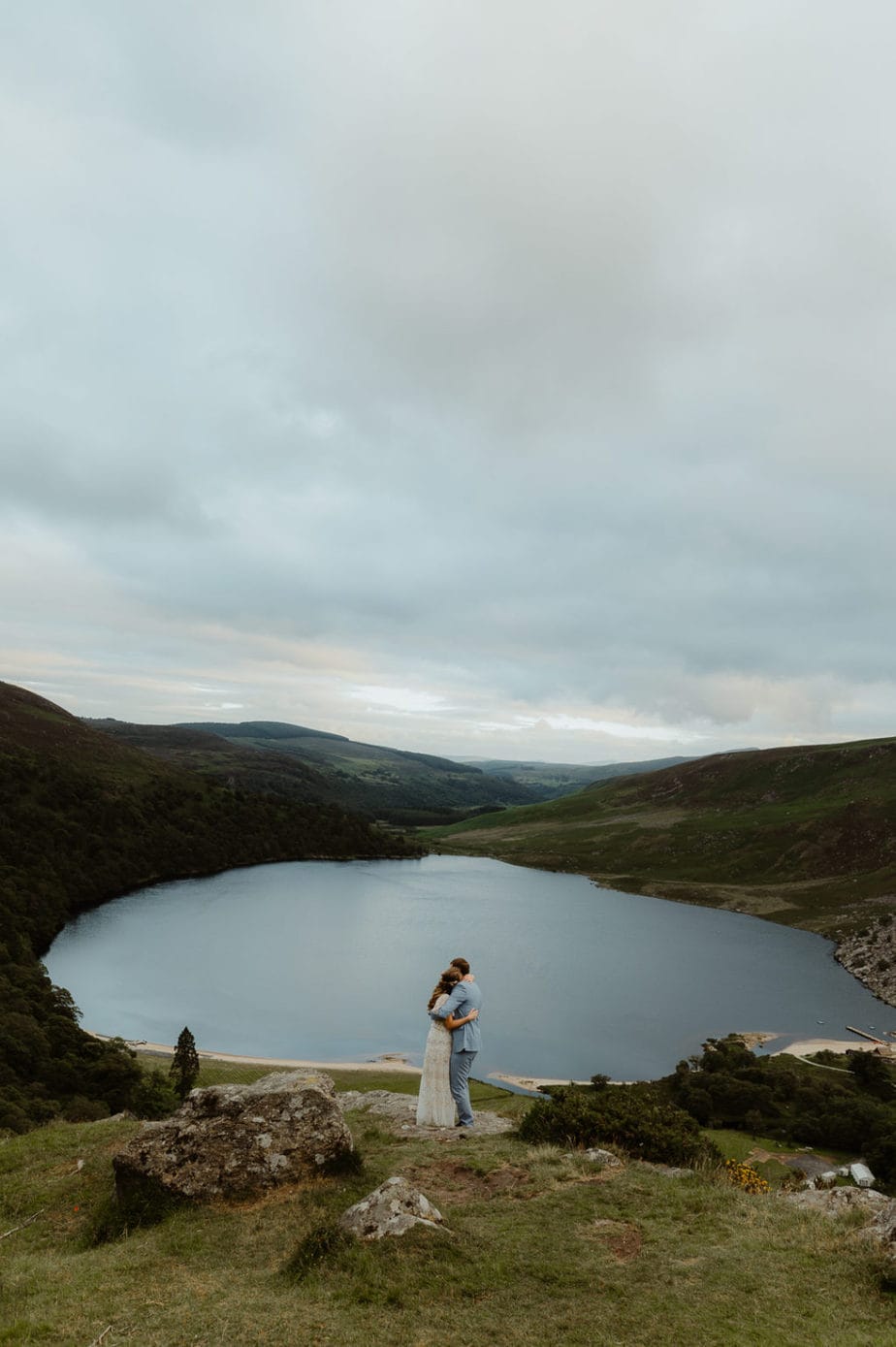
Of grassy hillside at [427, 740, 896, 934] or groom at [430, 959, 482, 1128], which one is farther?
grassy hillside at [427, 740, 896, 934]

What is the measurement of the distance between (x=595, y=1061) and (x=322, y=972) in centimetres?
3996

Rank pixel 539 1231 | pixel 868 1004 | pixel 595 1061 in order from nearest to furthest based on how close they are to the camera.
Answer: pixel 539 1231, pixel 595 1061, pixel 868 1004

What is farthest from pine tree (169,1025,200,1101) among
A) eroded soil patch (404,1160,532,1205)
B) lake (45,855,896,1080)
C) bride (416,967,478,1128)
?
eroded soil patch (404,1160,532,1205)

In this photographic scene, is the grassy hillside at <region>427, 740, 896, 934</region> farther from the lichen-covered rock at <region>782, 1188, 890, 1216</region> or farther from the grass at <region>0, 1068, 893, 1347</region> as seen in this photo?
the grass at <region>0, 1068, 893, 1347</region>

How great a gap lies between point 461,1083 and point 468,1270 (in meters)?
8.48

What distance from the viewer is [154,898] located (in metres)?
128

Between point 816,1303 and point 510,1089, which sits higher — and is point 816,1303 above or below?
above

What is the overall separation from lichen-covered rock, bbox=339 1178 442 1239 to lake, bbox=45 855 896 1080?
179 feet

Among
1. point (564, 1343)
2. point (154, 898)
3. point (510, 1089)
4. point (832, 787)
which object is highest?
point (832, 787)

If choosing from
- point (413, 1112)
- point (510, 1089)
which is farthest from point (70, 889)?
point (413, 1112)

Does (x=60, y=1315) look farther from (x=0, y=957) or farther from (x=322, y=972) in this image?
(x=322, y=972)

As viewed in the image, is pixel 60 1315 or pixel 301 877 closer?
pixel 60 1315

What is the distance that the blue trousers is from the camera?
17.3m

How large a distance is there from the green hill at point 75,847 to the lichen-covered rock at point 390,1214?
1036 inches
